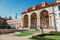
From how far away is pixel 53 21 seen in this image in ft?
147

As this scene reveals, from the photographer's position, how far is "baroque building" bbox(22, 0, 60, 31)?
1703 inches

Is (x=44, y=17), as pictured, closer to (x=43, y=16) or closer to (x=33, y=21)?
(x=43, y=16)

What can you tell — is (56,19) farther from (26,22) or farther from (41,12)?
(26,22)

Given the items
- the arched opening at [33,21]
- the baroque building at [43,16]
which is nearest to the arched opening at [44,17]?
the baroque building at [43,16]

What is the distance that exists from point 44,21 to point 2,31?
25188 mm

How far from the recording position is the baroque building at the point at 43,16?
43.3 meters

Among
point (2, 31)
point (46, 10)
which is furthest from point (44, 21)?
point (2, 31)

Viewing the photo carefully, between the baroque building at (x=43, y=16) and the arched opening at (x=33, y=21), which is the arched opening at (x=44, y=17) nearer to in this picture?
the baroque building at (x=43, y=16)

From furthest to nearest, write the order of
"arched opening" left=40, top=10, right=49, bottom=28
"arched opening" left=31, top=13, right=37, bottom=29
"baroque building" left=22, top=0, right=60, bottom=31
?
"arched opening" left=31, top=13, right=37, bottom=29, "arched opening" left=40, top=10, right=49, bottom=28, "baroque building" left=22, top=0, right=60, bottom=31

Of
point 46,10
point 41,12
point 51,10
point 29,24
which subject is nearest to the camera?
point 51,10

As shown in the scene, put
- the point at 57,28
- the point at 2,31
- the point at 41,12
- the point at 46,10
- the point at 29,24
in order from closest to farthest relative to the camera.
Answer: the point at 2,31 < the point at 57,28 < the point at 46,10 < the point at 41,12 < the point at 29,24

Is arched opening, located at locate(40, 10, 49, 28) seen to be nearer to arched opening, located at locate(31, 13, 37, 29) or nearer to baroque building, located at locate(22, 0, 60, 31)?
baroque building, located at locate(22, 0, 60, 31)

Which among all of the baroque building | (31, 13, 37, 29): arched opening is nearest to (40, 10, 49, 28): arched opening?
the baroque building

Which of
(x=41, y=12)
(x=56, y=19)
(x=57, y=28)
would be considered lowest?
(x=57, y=28)
